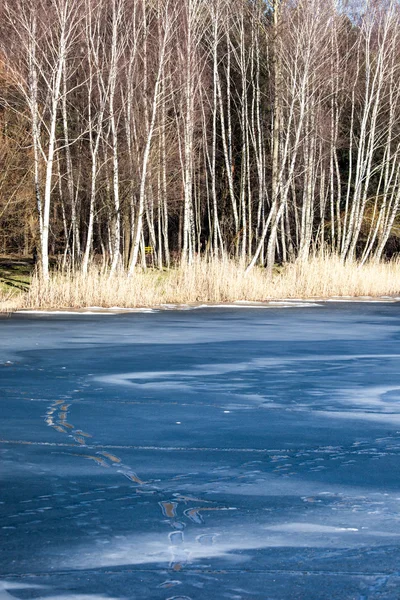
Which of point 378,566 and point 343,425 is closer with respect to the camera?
point 378,566

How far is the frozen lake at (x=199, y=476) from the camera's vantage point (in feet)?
11.7

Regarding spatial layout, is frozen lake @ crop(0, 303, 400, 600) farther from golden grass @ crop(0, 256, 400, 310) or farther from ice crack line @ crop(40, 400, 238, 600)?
golden grass @ crop(0, 256, 400, 310)

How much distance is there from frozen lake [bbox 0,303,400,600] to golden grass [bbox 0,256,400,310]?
7129 mm

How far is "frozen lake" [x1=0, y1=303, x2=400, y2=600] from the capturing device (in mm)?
3557

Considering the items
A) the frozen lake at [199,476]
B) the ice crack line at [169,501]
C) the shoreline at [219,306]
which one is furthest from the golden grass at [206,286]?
the ice crack line at [169,501]

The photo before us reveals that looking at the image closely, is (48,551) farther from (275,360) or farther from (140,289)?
(140,289)

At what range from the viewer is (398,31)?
28172 millimetres

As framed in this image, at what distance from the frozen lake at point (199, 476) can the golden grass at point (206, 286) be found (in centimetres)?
713

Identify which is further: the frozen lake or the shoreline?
the shoreline

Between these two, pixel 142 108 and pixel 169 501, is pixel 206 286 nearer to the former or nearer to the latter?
pixel 142 108

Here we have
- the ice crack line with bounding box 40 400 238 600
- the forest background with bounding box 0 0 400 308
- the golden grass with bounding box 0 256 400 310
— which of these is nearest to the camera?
the ice crack line with bounding box 40 400 238 600

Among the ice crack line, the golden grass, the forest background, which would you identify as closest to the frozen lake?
the ice crack line

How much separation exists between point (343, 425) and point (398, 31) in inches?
933

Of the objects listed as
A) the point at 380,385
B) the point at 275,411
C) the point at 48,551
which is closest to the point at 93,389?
the point at 275,411
